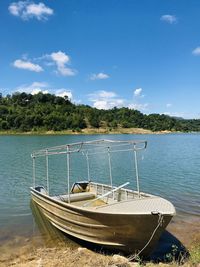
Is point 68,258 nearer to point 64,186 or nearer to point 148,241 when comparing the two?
point 148,241

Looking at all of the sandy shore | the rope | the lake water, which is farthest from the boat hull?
the lake water

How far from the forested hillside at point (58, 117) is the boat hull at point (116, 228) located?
12122 cm

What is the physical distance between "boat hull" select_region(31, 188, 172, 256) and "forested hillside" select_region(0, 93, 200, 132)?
121 metres

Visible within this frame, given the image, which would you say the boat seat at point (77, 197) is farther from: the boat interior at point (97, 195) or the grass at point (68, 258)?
the grass at point (68, 258)

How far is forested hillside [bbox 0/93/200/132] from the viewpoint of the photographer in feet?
437

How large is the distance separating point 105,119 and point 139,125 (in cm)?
2517

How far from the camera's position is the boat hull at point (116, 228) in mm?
10516

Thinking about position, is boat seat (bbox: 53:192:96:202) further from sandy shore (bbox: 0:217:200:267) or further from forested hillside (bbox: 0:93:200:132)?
forested hillside (bbox: 0:93:200:132)

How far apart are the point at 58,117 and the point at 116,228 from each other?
432 ft

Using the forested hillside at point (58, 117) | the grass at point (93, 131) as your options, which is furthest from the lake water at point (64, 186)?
the forested hillside at point (58, 117)

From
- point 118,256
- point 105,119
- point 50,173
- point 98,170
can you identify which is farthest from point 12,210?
point 105,119

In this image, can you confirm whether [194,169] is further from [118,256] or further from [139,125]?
[139,125]

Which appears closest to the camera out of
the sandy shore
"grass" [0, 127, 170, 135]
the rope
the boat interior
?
the rope

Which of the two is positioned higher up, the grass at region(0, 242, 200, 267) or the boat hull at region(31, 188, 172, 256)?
the boat hull at region(31, 188, 172, 256)
